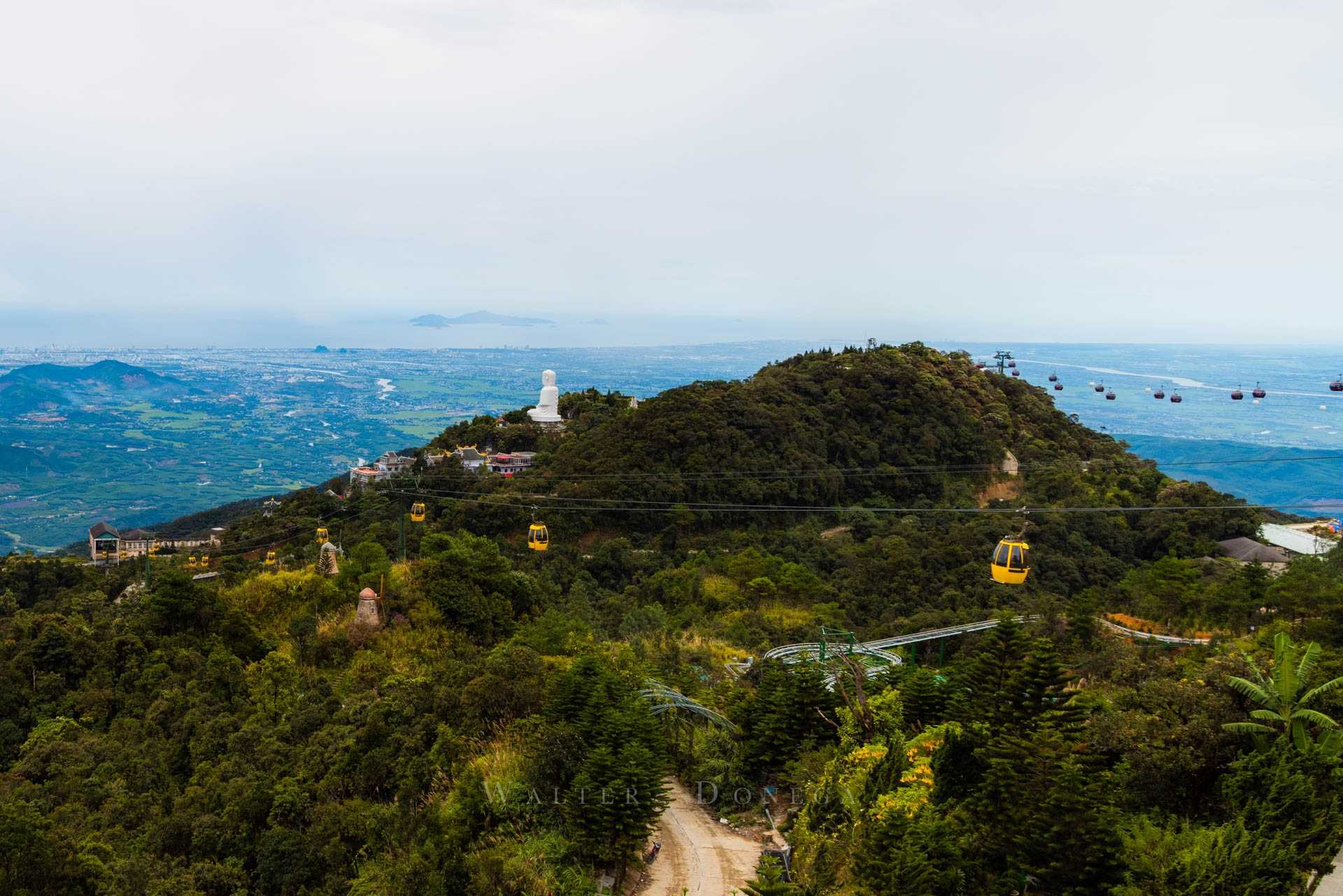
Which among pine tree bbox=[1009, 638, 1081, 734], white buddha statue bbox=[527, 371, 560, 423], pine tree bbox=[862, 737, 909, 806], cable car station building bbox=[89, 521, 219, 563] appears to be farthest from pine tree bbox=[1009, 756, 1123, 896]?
white buddha statue bbox=[527, 371, 560, 423]

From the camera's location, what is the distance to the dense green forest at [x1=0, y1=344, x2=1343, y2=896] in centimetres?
817

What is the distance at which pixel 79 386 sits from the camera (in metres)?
110

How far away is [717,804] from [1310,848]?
655cm

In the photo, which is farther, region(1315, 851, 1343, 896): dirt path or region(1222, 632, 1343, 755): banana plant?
→ region(1222, 632, 1343, 755): banana plant

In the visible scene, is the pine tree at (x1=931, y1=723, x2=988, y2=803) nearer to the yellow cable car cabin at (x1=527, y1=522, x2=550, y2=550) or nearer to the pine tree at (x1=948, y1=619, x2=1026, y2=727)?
the pine tree at (x1=948, y1=619, x2=1026, y2=727)

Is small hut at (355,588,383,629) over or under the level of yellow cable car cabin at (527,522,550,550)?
under

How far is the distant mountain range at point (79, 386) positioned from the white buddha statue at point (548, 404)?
7883 cm

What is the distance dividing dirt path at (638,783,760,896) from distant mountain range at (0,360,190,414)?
106791 mm

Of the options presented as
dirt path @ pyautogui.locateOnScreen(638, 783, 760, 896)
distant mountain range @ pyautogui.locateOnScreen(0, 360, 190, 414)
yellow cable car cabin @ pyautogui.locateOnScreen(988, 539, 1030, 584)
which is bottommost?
distant mountain range @ pyautogui.locateOnScreen(0, 360, 190, 414)

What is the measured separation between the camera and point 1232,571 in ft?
71.4

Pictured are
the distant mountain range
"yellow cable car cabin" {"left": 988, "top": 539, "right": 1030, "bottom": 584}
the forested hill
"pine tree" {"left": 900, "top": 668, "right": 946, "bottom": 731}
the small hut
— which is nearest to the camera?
"pine tree" {"left": 900, "top": 668, "right": 946, "bottom": 731}

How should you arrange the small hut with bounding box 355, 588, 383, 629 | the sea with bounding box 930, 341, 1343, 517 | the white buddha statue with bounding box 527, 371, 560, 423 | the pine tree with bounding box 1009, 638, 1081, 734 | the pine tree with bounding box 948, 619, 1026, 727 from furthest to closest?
the white buddha statue with bounding box 527, 371, 560, 423 → the sea with bounding box 930, 341, 1343, 517 → the small hut with bounding box 355, 588, 383, 629 → the pine tree with bounding box 948, 619, 1026, 727 → the pine tree with bounding box 1009, 638, 1081, 734

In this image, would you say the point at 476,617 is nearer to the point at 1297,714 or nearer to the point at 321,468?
the point at 1297,714

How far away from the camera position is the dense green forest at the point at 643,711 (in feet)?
26.8
